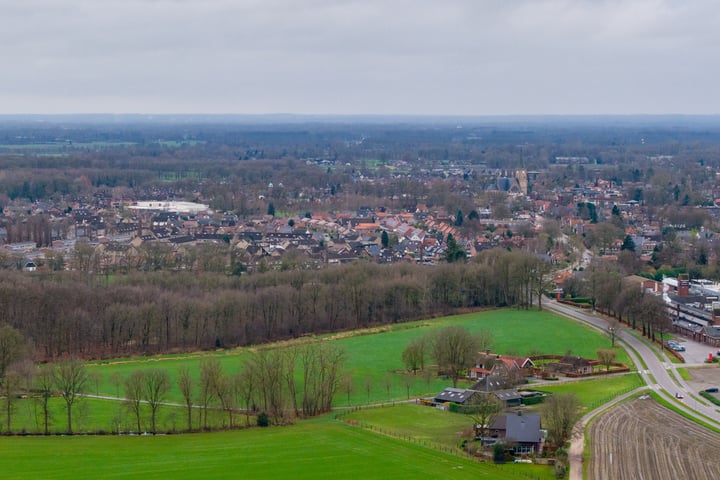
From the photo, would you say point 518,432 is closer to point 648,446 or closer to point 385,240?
point 648,446

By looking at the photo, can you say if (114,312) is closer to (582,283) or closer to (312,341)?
(312,341)

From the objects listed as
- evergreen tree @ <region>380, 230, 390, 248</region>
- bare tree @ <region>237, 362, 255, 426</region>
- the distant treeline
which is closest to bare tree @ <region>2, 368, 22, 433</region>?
bare tree @ <region>237, 362, 255, 426</region>

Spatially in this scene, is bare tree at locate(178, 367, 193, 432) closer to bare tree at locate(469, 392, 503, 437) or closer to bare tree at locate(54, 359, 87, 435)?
bare tree at locate(54, 359, 87, 435)

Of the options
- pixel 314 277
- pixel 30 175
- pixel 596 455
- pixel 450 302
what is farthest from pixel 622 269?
pixel 30 175

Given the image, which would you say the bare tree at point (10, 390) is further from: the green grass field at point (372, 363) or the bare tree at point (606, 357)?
the bare tree at point (606, 357)

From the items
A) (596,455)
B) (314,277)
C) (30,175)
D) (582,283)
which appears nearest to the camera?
(596,455)

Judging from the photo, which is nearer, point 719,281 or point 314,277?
point 314,277
